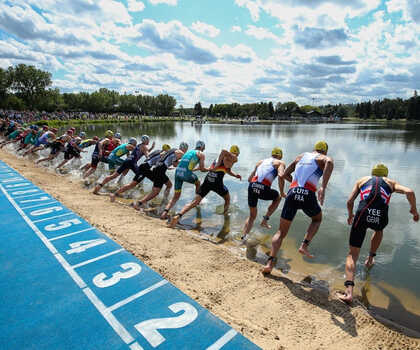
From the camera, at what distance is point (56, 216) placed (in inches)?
268

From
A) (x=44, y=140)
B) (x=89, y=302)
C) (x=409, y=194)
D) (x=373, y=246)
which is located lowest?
(x=89, y=302)

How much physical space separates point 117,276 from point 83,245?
4.71 feet

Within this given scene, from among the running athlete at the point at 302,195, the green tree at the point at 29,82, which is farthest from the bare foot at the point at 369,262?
the green tree at the point at 29,82

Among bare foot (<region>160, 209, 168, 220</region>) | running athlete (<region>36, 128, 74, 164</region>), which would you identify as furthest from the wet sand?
running athlete (<region>36, 128, 74, 164</region>)

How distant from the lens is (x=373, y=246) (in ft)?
16.8

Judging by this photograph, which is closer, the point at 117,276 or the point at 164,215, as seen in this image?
the point at 117,276

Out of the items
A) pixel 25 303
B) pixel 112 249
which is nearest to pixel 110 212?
pixel 112 249

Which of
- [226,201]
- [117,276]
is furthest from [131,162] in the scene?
[117,276]

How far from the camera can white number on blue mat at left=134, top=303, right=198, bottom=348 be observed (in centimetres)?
319

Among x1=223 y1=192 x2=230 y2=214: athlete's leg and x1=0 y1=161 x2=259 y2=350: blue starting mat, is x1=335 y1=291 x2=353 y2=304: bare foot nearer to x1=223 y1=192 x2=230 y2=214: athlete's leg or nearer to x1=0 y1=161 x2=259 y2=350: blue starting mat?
x1=0 y1=161 x2=259 y2=350: blue starting mat

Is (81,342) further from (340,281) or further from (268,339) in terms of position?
(340,281)

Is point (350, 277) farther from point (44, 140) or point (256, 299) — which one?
point (44, 140)

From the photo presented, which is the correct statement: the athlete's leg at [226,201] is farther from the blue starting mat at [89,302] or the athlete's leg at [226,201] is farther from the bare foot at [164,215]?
the blue starting mat at [89,302]

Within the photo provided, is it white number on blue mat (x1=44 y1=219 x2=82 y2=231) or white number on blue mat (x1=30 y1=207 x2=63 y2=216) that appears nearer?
white number on blue mat (x1=44 y1=219 x2=82 y2=231)
